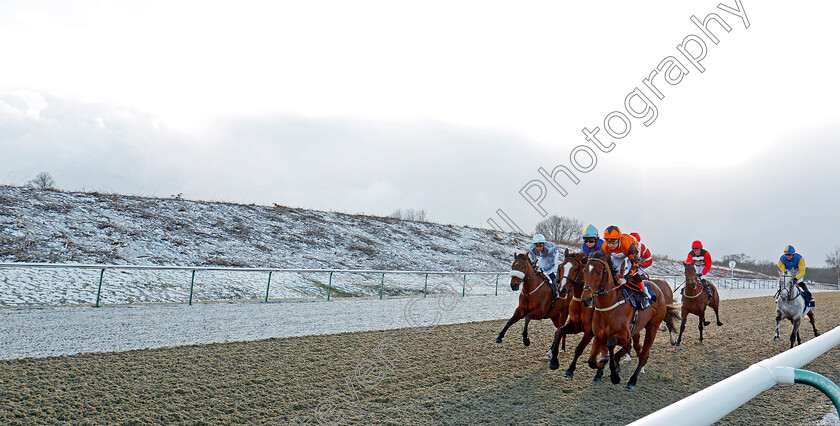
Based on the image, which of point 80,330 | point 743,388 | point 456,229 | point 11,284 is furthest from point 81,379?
point 456,229

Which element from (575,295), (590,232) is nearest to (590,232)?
(590,232)

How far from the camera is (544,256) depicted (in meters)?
8.29

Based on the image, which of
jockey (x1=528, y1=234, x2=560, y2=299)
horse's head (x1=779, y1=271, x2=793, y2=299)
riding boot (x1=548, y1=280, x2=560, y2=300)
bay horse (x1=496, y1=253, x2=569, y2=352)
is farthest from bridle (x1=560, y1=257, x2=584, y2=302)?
horse's head (x1=779, y1=271, x2=793, y2=299)

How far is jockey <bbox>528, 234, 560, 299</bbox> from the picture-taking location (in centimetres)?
812

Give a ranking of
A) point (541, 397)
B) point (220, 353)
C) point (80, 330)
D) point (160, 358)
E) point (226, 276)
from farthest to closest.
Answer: point (226, 276) → point (80, 330) → point (220, 353) → point (160, 358) → point (541, 397)

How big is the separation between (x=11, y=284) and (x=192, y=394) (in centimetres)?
902

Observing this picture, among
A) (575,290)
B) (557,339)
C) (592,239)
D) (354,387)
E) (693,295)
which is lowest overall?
(354,387)

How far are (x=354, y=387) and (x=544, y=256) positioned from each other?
426 centimetres

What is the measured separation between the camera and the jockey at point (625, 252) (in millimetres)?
6164

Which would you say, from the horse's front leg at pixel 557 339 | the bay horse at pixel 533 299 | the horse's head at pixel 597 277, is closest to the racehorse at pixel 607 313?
the horse's head at pixel 597 277

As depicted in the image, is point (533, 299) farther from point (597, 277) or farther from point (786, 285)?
point (786, 285)

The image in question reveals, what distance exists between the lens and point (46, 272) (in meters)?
12.1

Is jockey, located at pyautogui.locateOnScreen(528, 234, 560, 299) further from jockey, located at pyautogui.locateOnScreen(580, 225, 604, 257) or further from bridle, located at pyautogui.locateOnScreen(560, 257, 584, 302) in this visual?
bridle, located at pyautogui.locateOnScreen(560, 257, 584, 302)

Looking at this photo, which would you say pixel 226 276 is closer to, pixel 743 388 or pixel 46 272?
pixel 46 272
